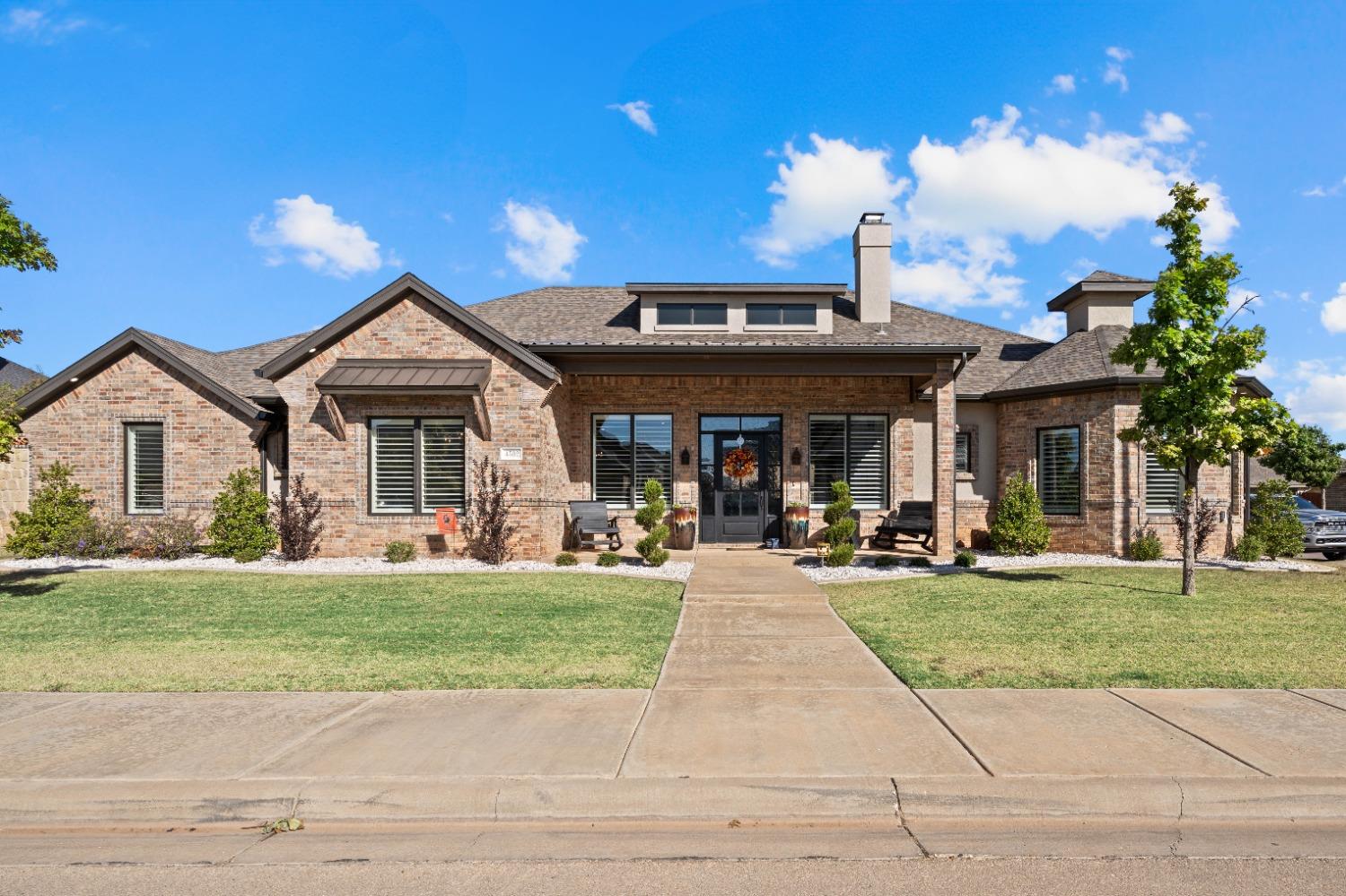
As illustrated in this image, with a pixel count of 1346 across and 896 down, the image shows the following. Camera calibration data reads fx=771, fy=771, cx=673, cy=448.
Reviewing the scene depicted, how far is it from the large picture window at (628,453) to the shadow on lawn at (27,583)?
9447 mm

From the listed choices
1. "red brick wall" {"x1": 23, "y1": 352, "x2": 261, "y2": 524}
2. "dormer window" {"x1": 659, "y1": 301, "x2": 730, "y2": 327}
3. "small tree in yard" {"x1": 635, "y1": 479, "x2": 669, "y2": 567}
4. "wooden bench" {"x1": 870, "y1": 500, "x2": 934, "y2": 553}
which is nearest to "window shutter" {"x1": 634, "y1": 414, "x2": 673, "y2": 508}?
"small tree in yard" {"x1": 635, "y1": 479, "x2": 669, "y2": 567}

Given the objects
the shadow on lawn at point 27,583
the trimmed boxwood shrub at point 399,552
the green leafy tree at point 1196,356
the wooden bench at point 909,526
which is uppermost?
the green leafy tree at point 1196,356

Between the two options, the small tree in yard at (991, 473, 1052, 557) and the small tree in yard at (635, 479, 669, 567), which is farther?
the small tree in yard at (991, 473, 1052, 557)

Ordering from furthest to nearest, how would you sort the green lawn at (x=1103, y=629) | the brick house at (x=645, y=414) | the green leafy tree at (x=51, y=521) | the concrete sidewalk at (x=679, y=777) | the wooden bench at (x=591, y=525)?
the wooden bench at (x=591, y=525) < the green leafy tree at (x=51, y=521) < the brick house at (x=645, y=414) < the green lawn at (x=1103, y=629) < the concrete sidewalk at (x=679, y=777)

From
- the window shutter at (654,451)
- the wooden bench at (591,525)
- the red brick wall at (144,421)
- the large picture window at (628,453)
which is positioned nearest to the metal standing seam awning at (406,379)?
the wooden bench at (591,525)

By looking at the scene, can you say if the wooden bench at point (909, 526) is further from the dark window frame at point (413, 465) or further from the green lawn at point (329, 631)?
the dark window frame at point (413, 465)

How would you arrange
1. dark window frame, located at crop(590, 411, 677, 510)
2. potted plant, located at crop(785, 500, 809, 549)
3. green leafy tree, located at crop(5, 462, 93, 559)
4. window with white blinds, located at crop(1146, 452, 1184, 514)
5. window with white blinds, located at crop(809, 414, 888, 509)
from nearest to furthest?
green leafy tree, located at crop(5, 462, 93, 559), window with white blinds, located at crop(1146, 452, 1184, 514), potted plant, located at crop(785, 500, 809, 549), dark window frame, located at crop(590, 411, 677, 510), window with white blinds, located at crop(809, 414, 888, 509)

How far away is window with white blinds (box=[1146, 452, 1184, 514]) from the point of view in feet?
50.1

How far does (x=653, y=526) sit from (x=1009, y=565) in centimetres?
650

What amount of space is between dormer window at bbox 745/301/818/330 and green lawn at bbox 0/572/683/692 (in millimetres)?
7838

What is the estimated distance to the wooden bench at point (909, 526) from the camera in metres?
15.5

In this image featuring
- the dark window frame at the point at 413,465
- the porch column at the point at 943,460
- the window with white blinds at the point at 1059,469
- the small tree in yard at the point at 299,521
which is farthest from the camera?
the window with white blinds at the point at 1059,469

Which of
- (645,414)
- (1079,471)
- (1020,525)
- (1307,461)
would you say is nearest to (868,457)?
(1020,525)

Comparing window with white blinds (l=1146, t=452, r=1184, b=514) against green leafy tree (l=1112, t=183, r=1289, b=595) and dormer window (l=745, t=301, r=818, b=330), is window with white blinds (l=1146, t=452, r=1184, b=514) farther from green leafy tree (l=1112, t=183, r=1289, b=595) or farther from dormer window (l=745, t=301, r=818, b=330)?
dormer window (l=745, t=301, r=818, b=330)
